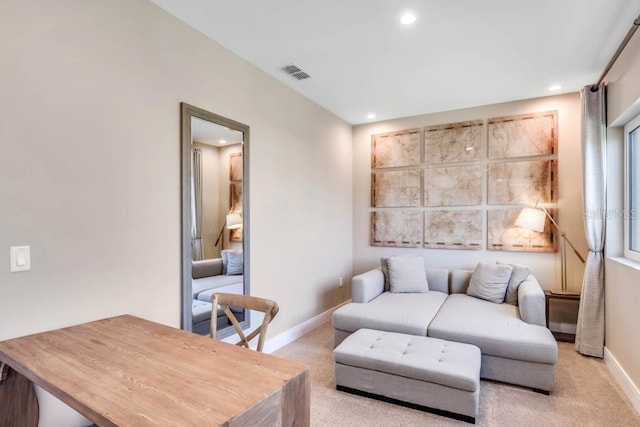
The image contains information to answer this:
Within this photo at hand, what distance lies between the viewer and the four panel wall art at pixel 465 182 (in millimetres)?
3818

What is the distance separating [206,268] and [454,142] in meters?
3.35

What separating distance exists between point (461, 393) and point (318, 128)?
3.04 meters

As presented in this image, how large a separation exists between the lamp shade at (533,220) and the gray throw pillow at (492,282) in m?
0.56

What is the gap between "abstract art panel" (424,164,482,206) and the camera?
413cm

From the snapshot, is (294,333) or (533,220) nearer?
(294,333)

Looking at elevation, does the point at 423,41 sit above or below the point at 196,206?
above

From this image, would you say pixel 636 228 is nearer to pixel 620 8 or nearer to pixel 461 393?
pixel 620 8

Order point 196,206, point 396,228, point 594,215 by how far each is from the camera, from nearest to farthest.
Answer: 1. point 196,206
2. point 594,215
3. point 396,228

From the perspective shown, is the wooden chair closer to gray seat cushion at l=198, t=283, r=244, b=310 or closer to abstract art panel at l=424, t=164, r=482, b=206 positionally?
gray seat cushion at l=198, t=283, r=244, b=310

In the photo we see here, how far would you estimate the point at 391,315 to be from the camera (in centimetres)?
303

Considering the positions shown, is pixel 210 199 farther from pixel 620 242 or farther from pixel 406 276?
pixel 620 242

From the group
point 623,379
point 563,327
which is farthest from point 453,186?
point 623,379

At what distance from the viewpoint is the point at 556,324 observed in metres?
3.68

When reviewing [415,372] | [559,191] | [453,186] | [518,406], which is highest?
[453,186]
